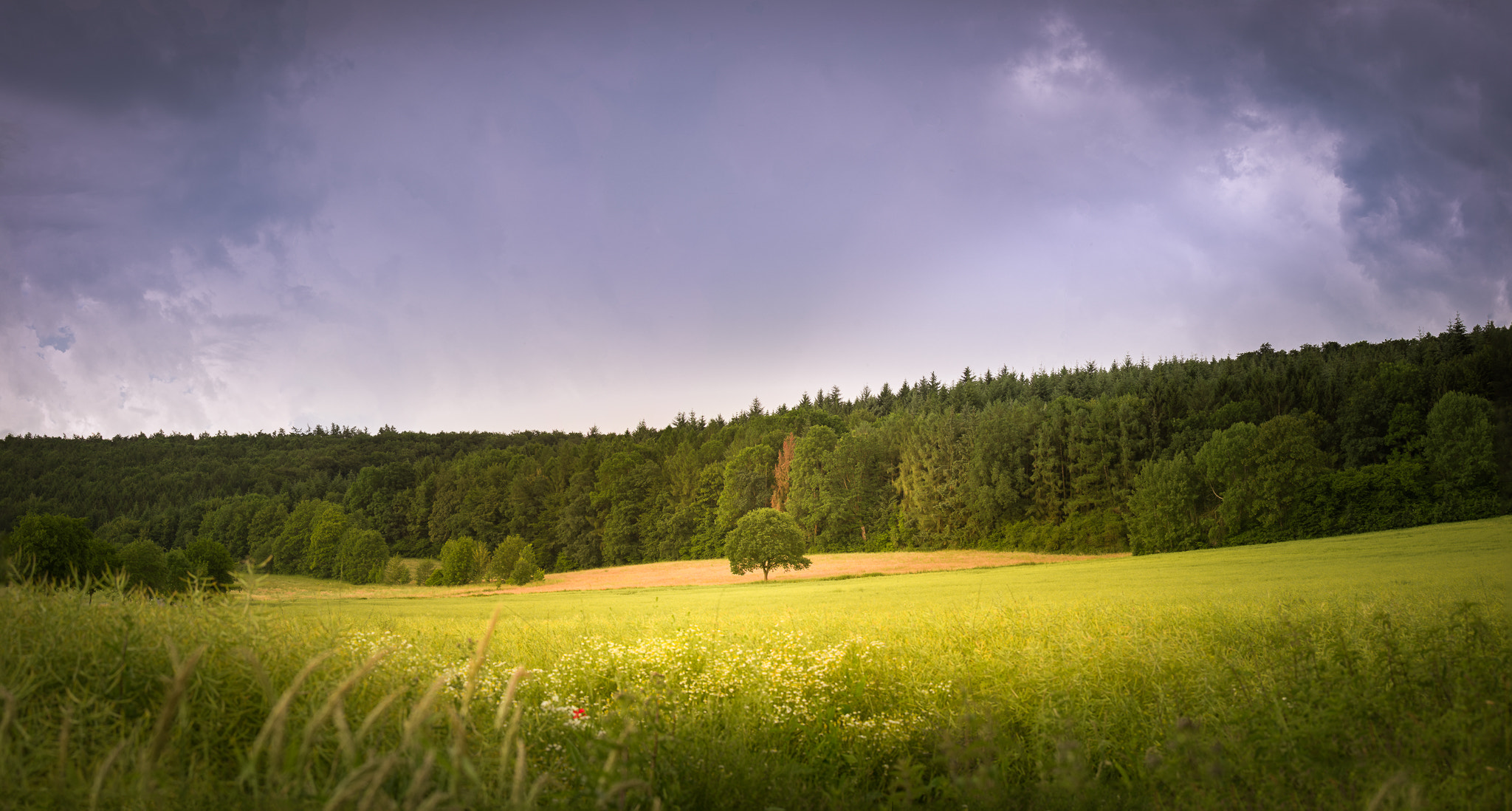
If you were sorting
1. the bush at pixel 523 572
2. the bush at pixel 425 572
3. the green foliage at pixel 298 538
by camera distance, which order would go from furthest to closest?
the green foliage at pixel 298 538 → the bush at pixel 425 572 → the bush at pixel 523 572

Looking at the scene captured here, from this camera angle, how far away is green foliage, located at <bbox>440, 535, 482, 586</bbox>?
60875 mm

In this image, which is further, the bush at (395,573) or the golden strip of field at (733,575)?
the bush at (395,573)

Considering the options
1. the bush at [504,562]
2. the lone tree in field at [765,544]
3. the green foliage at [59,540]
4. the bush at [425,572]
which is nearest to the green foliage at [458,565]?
the bush at [504,562]

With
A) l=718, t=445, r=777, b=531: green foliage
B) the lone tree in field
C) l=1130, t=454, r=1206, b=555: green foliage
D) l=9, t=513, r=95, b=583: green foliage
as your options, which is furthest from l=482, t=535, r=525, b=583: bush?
l=1130, t=454, r=1206, b=555: green foliage

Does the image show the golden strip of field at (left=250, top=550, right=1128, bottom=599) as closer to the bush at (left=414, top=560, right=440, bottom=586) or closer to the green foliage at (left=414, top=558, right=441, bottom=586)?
the green foliage at (left=414, top=558, right=441, bottom=586)

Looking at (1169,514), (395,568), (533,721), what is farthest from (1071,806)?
(395,568)

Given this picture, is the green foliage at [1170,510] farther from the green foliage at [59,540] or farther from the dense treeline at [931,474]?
the green foliage at [59,540]

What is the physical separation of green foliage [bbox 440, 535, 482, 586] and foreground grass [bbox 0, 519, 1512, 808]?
173ft

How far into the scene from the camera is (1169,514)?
52031mm

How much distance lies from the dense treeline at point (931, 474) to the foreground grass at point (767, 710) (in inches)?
1562

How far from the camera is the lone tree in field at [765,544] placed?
145 ft

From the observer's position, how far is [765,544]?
44.0 metres

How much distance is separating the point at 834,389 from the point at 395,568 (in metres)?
85.5

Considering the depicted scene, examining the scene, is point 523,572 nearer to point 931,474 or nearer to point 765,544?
point 765,544
